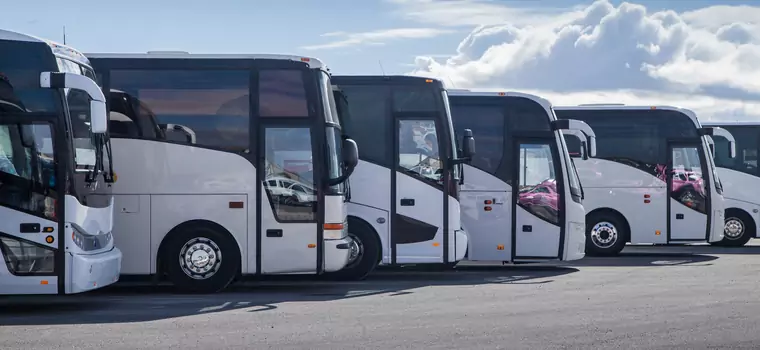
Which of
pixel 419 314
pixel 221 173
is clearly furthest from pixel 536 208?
pixel 419 314

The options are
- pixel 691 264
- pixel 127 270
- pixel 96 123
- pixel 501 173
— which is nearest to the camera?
pixel 96 123

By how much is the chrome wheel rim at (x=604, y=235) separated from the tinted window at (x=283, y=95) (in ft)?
32.0

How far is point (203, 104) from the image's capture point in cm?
1520

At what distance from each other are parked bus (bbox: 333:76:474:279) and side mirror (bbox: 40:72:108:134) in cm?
542

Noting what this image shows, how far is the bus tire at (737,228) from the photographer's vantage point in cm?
2620

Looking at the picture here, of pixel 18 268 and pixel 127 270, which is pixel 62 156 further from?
pixel 127 270

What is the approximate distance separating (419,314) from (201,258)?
11.7 ft

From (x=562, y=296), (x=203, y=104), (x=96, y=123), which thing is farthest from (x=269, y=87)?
(x=562, y=296)

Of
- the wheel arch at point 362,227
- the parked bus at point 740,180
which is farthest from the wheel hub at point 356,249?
the parked bus at point 740,180

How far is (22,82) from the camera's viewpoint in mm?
12773

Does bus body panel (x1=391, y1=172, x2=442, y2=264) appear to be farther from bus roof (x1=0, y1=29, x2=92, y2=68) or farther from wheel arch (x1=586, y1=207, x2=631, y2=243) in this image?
wheel arch (x1=586, y1=207, x2=631, y2=243)

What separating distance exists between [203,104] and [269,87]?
85 cm

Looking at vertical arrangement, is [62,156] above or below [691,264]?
above

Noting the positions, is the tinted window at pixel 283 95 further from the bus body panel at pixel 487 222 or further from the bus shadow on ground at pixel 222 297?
the bus body panel at pixel 487 222
